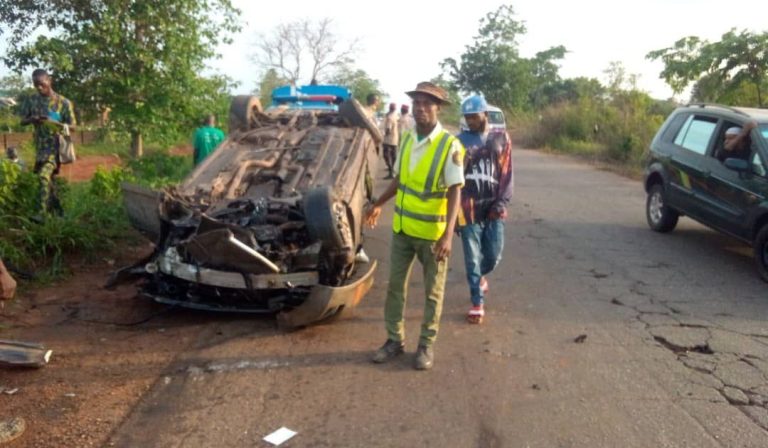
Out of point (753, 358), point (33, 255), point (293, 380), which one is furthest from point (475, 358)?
point (33, 255)

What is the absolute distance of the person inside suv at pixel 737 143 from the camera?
7.47 meters

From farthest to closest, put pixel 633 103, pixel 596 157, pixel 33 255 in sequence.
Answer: pixel 633 103
pixel 596 157
pixel 33 255

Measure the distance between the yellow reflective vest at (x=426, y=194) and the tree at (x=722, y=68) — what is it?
1386cm

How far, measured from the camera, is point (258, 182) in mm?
6855

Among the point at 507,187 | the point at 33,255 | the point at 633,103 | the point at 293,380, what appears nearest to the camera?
the point at 293,380

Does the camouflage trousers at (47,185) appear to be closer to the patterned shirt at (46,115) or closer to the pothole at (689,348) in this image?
the patterned shirt at (46,115)

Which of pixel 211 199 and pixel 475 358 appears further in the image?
pixel 211 199

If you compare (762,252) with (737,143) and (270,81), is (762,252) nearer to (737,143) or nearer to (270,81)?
(737,143)

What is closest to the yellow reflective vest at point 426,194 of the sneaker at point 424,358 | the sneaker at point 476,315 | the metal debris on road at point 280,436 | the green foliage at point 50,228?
the sneaker at point 424,358

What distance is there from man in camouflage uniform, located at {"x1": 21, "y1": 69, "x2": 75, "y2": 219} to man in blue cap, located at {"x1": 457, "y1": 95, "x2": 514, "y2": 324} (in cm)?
473

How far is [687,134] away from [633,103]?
1711 cm

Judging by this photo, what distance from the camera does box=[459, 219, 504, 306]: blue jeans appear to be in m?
5.55

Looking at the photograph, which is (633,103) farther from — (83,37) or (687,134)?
(83,37)

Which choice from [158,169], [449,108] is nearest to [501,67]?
[449,108]
